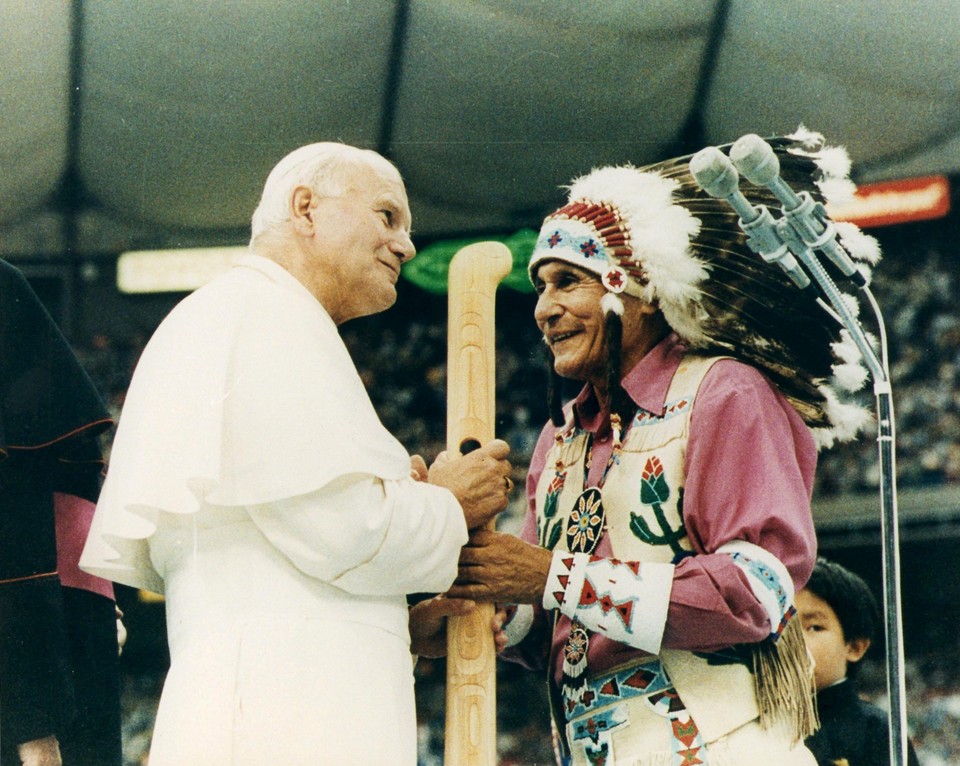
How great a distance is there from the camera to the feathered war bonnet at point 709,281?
2.94 meters

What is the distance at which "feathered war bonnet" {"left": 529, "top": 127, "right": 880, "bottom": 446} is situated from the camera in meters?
2.94

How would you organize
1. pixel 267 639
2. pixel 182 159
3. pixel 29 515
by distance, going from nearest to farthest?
pixel 267 639, pixel 29 515, pixel 182 159

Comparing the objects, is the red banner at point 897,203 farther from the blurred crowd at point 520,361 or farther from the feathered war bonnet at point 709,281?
the feathered war bonnet at point 709,281

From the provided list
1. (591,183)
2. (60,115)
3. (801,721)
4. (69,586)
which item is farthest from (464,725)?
(60,115)

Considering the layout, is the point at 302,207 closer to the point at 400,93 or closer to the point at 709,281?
the point at 400,93

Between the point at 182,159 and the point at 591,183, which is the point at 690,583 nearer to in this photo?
the point at 591,183

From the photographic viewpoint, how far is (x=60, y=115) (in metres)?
3.42

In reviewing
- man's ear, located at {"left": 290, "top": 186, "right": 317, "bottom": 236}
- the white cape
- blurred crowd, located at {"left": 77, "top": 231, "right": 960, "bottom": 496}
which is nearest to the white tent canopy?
blurred crowd, located at {"left": 77, "top": 231, "right": 960, "bottom": 496}

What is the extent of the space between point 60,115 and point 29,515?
3.29ft

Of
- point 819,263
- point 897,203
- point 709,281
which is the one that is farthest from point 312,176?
point 897,203

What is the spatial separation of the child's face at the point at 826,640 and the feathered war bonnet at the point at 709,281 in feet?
1.65

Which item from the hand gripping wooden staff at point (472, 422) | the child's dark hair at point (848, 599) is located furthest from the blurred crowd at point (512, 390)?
the hand gripping wooden staff at point (472, 422)

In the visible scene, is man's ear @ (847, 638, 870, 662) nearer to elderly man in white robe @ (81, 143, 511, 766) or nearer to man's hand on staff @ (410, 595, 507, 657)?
man's hand on staff @ (410, 595, 507, 657)

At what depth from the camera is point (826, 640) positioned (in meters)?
3.37
